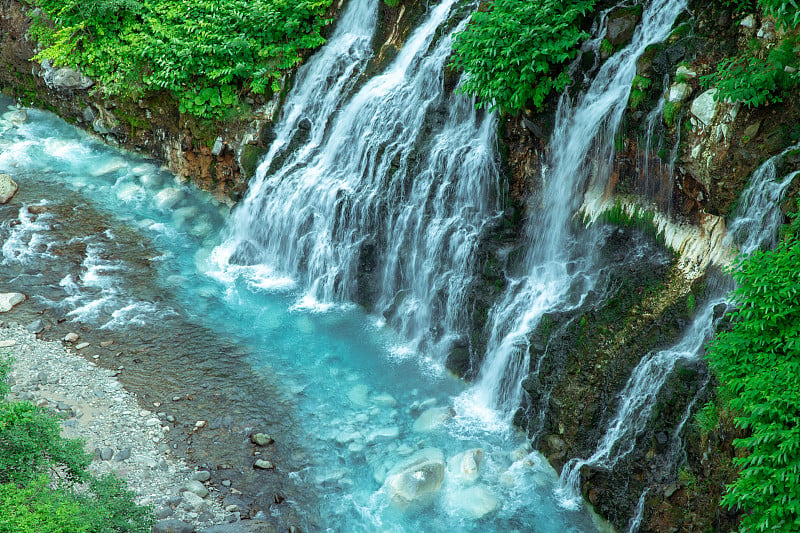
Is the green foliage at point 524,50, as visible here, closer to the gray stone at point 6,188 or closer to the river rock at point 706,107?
the river rock at point 706,107

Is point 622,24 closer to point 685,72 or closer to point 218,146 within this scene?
point 685,72

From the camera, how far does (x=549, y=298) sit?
11633 mm

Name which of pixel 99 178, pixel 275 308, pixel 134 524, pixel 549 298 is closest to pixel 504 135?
pixel 549 298

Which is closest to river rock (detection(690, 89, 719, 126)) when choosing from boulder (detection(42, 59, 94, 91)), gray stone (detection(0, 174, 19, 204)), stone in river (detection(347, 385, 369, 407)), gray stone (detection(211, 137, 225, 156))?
stone in river (detection(347, 385, 369, 407))

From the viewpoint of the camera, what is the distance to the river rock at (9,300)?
13.7 metres

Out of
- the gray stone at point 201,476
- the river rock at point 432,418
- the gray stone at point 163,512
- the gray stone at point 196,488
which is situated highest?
the river rock at point 432,418

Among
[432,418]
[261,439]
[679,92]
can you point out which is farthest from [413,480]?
[679,92]

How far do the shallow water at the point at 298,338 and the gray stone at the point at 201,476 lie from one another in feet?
4.21

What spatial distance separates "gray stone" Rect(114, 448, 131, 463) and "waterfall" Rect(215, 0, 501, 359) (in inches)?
193

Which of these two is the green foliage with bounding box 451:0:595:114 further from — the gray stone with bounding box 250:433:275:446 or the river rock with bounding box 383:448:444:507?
the gray stone with bounding box 250:433:275:446

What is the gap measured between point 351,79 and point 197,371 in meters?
7.11

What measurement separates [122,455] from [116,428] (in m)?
0.66

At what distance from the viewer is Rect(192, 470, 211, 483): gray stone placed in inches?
408

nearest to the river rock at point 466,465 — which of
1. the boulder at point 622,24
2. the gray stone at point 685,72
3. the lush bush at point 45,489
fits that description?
the lush bush at point 45,489
